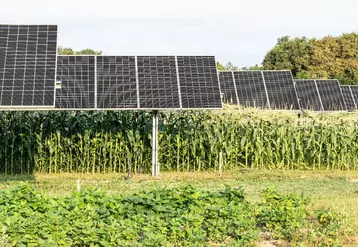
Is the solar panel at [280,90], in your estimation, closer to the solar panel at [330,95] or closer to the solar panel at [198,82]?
the solar panel at [330,95]

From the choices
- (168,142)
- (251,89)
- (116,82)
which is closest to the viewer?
(116,82)

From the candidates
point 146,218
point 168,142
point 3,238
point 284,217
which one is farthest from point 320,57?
point 3,238

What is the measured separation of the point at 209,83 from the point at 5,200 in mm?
11257

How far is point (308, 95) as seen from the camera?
128 feet

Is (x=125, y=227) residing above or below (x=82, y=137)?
below

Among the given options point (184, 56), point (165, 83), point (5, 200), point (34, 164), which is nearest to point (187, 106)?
point (165, 83)

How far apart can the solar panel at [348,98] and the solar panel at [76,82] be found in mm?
21512

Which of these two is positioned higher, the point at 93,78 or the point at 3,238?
the point at 93,78

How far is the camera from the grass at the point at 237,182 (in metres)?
17.9

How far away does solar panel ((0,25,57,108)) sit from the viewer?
702 inches

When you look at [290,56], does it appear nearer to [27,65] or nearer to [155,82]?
[155,82]

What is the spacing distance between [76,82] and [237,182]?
5422 mm

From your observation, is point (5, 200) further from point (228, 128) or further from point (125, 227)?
point (228, 128)

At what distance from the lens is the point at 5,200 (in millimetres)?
11562
